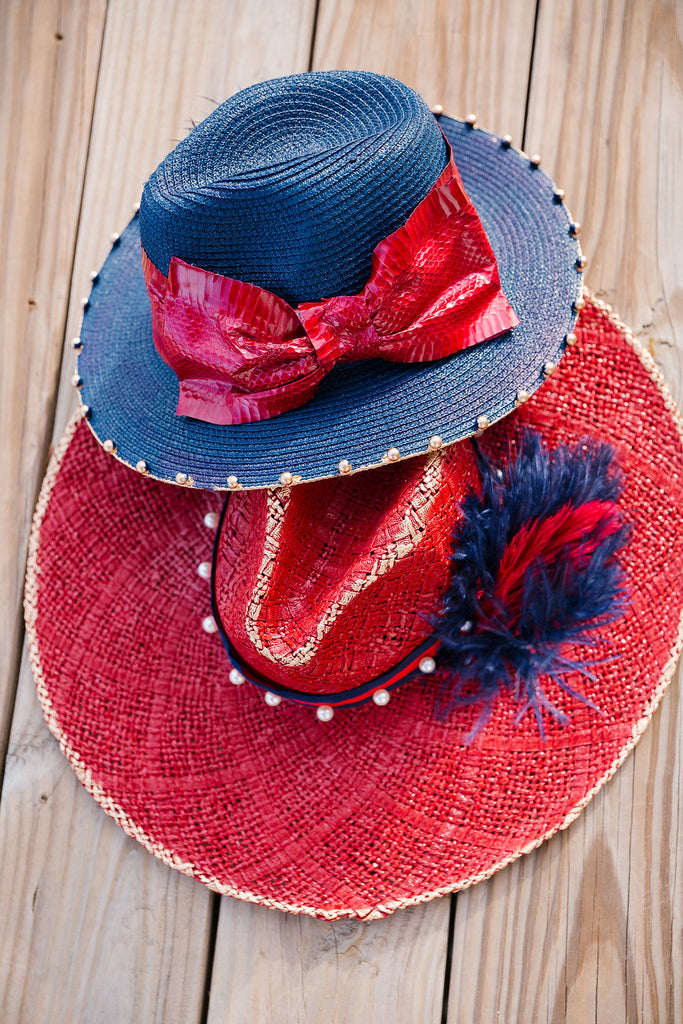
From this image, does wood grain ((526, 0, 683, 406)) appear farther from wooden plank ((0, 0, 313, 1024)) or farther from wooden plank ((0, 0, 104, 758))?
wooden plank ((0, 0, 104, 758))

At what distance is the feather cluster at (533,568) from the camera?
94cm

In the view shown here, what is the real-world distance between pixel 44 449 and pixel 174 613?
1.15ft

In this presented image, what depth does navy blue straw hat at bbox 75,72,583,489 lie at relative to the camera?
830 millimetres

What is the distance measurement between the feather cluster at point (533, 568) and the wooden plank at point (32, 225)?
656 mm

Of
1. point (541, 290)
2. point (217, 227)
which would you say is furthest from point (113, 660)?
point (541, 290)

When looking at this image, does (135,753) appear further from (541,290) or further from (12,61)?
(12,61)

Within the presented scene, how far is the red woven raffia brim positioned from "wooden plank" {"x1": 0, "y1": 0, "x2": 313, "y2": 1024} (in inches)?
4.7

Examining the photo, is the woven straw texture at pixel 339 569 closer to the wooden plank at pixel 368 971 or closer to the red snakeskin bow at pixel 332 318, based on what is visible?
the red snakeskin bow at pixel 332 318

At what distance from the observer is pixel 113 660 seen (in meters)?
1.09

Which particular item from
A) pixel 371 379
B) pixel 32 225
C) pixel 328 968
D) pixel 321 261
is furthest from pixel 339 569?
pixel 32 225

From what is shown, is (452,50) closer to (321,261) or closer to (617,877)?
(321,261)

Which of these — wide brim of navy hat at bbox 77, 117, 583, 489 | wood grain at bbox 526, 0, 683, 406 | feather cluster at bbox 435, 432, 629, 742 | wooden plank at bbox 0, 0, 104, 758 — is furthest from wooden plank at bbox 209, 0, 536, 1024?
wood grain at bbox 526, 0, 683, 406

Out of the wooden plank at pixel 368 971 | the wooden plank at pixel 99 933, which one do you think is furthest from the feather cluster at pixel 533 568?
the wooden plank at pixel 99 933

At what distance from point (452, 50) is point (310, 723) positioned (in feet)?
3.20
